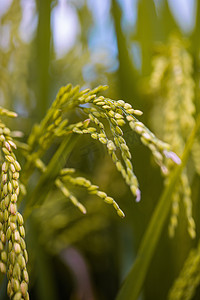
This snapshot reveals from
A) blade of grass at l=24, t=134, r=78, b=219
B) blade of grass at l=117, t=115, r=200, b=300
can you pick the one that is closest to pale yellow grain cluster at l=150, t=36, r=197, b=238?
blade of grass at l=117, t=115, r=200, b=300

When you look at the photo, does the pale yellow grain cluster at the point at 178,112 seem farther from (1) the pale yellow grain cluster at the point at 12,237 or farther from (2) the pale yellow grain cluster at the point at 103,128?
(1) the pale yellow grain cluster at the point at 12,237

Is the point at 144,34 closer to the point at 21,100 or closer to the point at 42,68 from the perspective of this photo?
A: the point at 42,68

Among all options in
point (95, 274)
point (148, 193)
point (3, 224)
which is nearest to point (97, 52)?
point (148, 193)

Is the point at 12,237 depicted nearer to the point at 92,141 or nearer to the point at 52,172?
the point at 52,172

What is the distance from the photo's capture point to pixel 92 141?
0.56 meters

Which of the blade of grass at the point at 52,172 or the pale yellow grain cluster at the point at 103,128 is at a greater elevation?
the pale yellow grain cluster at the point at 103,128

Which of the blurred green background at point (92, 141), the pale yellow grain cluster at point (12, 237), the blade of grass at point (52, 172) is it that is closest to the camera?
the pale yellow grain cluster at point (12, 237)

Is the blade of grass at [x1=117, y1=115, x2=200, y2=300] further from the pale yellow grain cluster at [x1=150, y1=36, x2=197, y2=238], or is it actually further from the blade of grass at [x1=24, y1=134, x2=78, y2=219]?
the blade of grass at [x1=24, y1=134, x2=78, y2=219]

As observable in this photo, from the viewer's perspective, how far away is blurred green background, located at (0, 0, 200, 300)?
62 centimetres

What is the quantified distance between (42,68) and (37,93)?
0.06m

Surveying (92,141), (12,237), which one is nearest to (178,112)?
(92,141)

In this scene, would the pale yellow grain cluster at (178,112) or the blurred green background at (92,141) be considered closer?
the pale yellow grain cluster at (178,112)

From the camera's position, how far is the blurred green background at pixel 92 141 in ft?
2.04

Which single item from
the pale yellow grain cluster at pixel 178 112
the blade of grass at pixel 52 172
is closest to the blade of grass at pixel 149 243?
the pale yellow grain cluster at pixel 178 112
